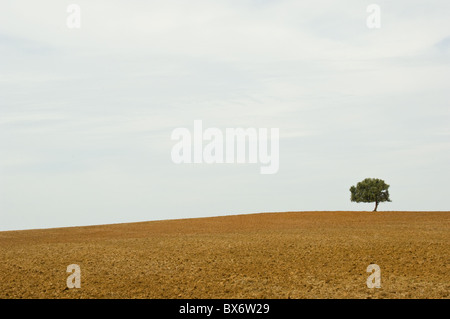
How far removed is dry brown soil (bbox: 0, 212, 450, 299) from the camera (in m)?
19.9

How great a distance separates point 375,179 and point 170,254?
40.7 meters

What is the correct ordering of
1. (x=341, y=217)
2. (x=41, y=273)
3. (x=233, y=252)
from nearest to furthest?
(x=41, y=273)
(x=233, y=252)
(x=341, y=217)

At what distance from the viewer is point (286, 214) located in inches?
2175

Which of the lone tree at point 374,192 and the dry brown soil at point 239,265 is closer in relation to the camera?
the dry brown soil at point 239,265

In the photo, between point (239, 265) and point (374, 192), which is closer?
point (239, 265)

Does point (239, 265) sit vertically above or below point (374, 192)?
below

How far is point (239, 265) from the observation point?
78.5ft

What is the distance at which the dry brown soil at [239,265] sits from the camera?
19.9m

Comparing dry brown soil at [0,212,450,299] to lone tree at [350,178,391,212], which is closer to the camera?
dry brown soil at [0,212,450,299]

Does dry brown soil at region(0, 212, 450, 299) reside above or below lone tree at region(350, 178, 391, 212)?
below

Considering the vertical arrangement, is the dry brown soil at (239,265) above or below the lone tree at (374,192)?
below
